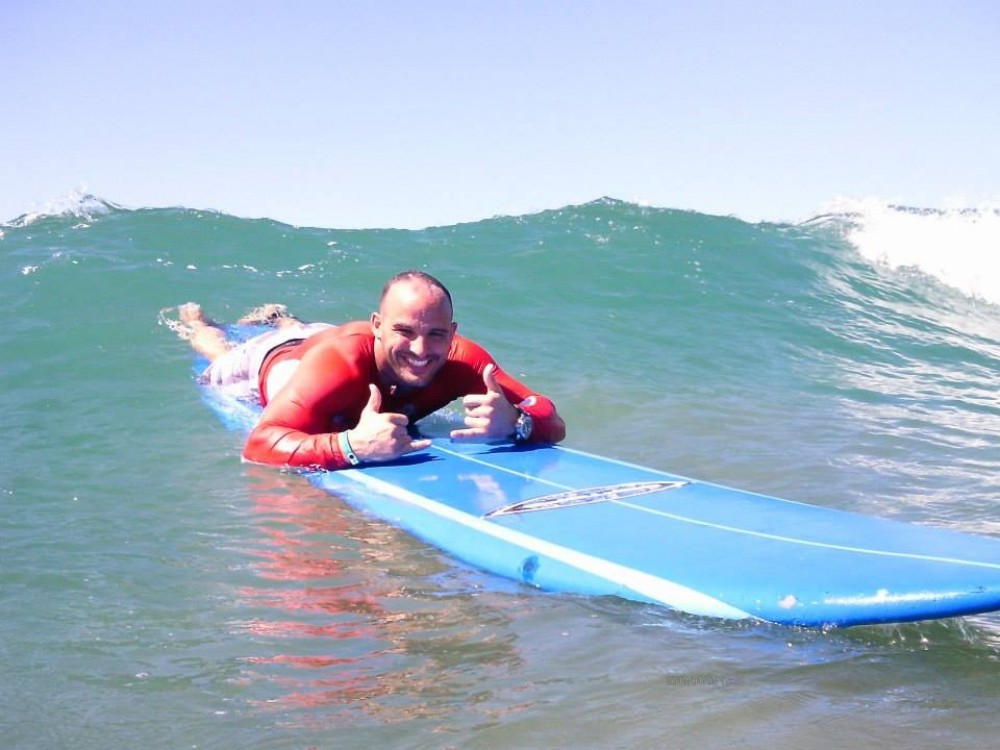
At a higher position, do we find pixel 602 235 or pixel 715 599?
pixel 602 235

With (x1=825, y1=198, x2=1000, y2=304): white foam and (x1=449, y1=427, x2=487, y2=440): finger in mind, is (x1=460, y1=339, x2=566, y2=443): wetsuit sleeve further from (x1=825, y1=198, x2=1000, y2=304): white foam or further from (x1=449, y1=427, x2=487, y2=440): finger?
(x1=825, y1=198, x2=1000, y2=304): white foam

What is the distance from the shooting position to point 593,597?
3439 mm

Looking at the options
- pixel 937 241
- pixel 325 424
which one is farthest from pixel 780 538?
pixel 937 241

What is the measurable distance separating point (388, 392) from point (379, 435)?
43 cm

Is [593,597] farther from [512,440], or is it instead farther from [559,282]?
[559,282]

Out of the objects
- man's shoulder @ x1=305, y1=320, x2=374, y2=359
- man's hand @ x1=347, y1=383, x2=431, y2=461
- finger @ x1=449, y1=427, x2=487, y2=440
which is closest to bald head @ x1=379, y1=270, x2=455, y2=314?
man's shoulder @ x1=305, y1=320, x2=374, y2=359

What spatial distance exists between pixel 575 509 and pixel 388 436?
1.05 m

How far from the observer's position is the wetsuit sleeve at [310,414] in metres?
4.82

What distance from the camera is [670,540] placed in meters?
3.69

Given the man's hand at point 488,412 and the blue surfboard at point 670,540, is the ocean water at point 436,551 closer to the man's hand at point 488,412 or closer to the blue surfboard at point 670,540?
the blue surfboard at point 670,540

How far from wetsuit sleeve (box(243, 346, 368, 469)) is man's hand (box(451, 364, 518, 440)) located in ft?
1.75

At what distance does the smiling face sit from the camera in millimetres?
4707

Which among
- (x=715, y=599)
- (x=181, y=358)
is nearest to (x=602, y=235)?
(x=181, y=358)

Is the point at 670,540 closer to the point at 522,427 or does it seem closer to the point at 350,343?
the point at 522,427
